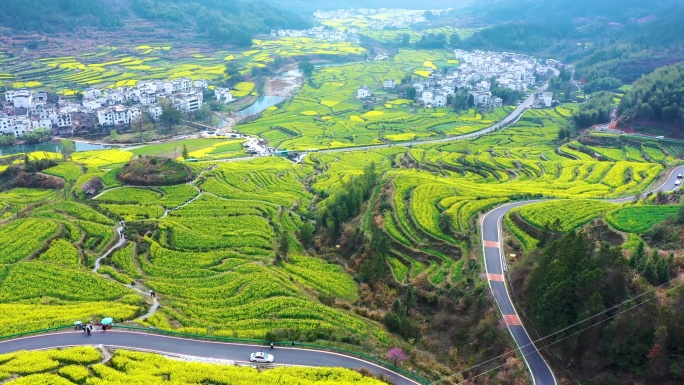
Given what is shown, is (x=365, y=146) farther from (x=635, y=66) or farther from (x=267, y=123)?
(x=635, y=66)

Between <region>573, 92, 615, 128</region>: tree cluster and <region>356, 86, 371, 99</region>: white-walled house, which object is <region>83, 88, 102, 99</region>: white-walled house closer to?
<region>356, 86, 371, 99</region>: white-walled house

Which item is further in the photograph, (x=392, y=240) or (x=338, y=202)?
(x=338, y=202)

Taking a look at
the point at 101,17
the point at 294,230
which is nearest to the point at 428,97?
the point at 294,230

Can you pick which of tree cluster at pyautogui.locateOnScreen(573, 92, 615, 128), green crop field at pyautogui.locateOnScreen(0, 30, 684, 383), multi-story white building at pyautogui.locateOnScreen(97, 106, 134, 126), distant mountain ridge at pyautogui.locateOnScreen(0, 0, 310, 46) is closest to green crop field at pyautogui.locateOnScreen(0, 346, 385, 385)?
green crop field at pyautogui.locateOnScreen(0, 30, 684, 383)

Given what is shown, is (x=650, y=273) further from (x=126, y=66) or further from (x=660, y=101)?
(x=126, y=66)

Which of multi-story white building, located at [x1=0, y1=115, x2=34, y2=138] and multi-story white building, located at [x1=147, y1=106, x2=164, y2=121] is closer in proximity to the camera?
multi-story white building, located at [x1=0, y1=115, x2=34, y2=138]

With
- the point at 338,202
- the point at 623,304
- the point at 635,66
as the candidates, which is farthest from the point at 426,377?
the point at 635,66
